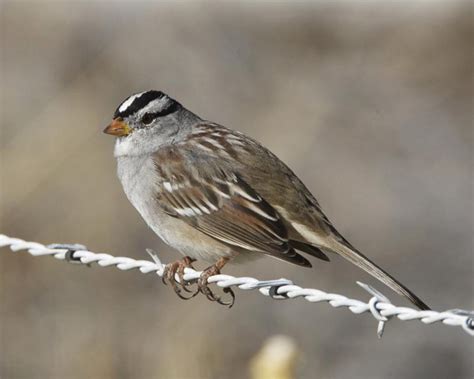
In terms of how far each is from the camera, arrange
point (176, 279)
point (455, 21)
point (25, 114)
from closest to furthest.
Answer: point (176, 279), point (25, 114), point (455, 21)

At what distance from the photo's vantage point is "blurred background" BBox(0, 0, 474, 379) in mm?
7836

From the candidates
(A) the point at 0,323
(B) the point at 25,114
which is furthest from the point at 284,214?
(B) the point at 25,114

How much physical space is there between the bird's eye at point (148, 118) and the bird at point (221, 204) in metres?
0.12

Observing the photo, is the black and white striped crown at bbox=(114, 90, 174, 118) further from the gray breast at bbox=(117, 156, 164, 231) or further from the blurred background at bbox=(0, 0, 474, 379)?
the blurred background at bbox=(0, 0, 474, 379)

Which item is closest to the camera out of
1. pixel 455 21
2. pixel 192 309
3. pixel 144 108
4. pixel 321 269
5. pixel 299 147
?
pixel 144 108

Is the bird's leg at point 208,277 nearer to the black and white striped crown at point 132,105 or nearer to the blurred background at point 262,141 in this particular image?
the black and white striped crown at point 132,105

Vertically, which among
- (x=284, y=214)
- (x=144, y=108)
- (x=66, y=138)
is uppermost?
(x=144, y=108)

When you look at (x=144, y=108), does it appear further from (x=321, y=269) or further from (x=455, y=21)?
(x=455, y=21)

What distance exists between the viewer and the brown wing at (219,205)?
202 inches

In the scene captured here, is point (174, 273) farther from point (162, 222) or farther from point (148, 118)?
point (148, 118)

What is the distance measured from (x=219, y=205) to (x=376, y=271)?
3.11ft

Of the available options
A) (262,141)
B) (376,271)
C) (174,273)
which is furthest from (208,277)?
(262,141)

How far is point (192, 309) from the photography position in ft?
24.7

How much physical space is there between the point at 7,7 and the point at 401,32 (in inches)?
182
